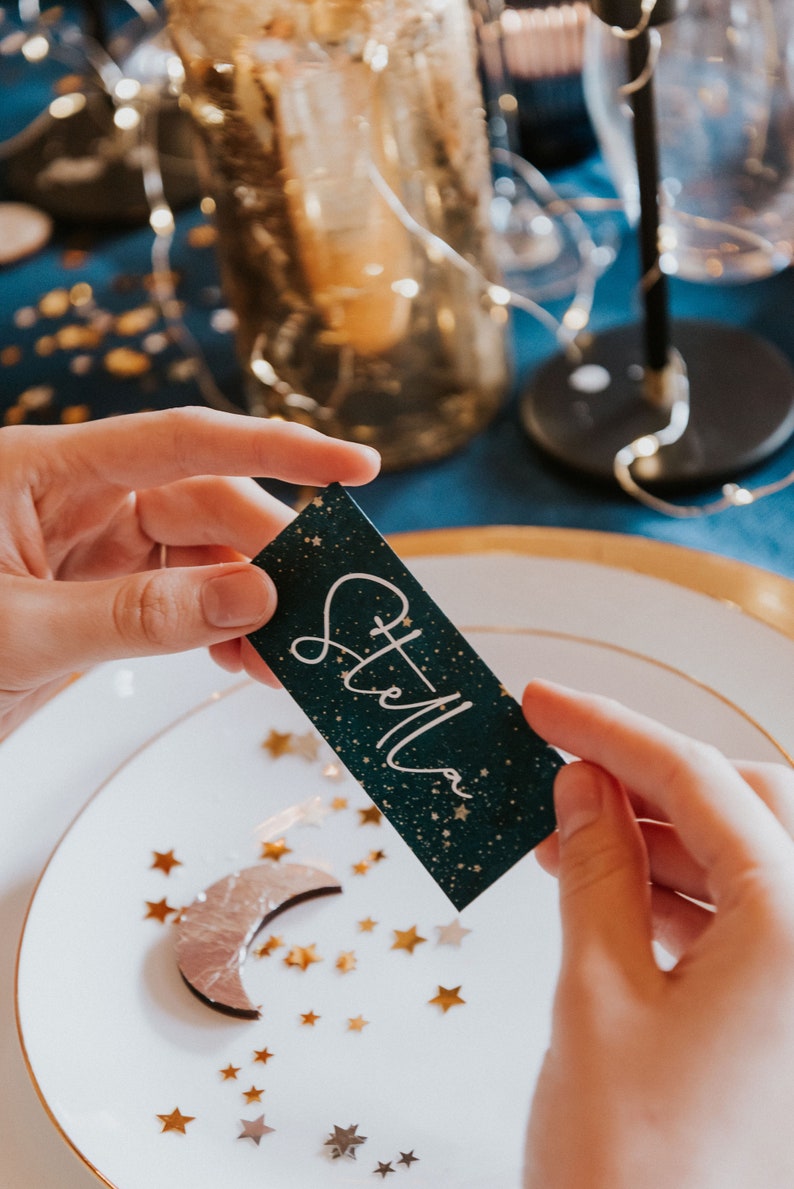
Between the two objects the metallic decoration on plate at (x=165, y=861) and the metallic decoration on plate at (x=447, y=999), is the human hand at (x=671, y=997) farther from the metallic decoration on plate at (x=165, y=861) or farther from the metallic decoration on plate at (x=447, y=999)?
the metallic decoration on plate at (x=165, y=861)

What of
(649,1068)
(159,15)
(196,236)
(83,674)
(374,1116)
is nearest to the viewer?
(649,1068)

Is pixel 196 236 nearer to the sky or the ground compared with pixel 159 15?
nearer to the ground

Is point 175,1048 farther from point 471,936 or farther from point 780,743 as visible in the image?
point 780,743

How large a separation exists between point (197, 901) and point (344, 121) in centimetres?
45

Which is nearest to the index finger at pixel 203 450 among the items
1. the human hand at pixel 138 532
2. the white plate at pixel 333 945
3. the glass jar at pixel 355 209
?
the human hand at pixel 138 532

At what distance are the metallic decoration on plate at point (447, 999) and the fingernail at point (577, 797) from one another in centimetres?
11

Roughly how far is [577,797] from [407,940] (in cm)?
14

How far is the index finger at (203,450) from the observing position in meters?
0.48

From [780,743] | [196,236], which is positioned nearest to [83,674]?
[780,743]

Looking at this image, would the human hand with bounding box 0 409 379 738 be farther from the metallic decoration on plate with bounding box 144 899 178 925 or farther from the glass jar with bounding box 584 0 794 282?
the glass jar with bounding box 584 0 794 282

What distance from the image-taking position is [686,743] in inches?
15.0

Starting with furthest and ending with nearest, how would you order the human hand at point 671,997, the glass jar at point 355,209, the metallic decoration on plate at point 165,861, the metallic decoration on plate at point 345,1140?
the glass jar at point 355,209 → the metallic decoration on plate at point 165,861 → the metallic decoration on plate at point 345,1140 → the human hand at point 671,997

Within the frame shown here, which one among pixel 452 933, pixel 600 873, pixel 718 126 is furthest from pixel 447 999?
pixel 718 126

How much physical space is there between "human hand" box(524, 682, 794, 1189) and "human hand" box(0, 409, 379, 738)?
0.16 metres
